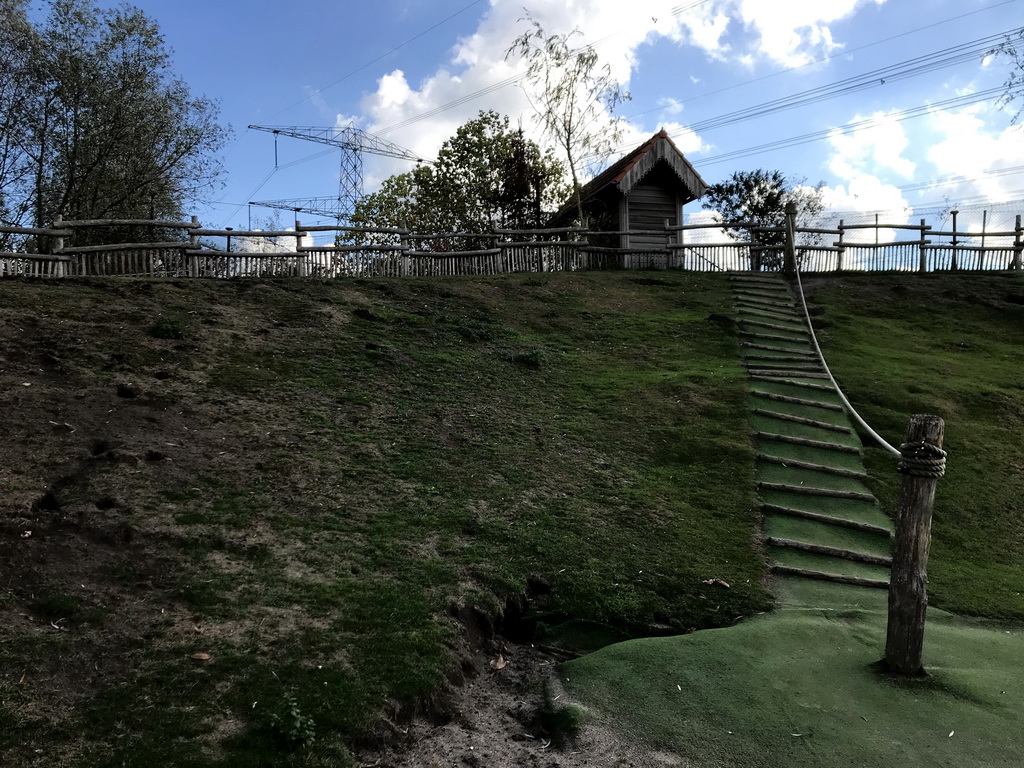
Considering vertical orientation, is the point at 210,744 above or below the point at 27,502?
below

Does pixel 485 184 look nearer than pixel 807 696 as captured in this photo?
No

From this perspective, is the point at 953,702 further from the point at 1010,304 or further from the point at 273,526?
the point at 1010,304

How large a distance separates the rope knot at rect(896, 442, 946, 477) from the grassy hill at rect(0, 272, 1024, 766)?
196 centimetres

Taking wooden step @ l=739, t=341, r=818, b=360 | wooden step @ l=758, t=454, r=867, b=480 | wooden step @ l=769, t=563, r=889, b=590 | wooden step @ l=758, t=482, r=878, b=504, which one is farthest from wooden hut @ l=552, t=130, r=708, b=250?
wooden step @ l=769, t=563, r=889, b=590

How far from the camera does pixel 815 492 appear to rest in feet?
27.4

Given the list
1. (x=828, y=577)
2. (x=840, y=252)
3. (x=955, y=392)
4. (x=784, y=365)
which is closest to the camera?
(x=828, y=577)

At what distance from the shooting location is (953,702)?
4.30 meters

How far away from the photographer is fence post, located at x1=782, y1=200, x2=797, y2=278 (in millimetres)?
19297

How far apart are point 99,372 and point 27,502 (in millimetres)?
3024

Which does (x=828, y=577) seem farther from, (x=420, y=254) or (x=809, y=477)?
(x=420, y=254)

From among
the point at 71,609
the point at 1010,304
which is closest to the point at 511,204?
the point at 1010,304

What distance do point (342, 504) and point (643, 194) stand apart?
797 inches

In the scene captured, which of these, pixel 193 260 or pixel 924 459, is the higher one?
pixel 193 260

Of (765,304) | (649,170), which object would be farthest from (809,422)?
(649,170)
